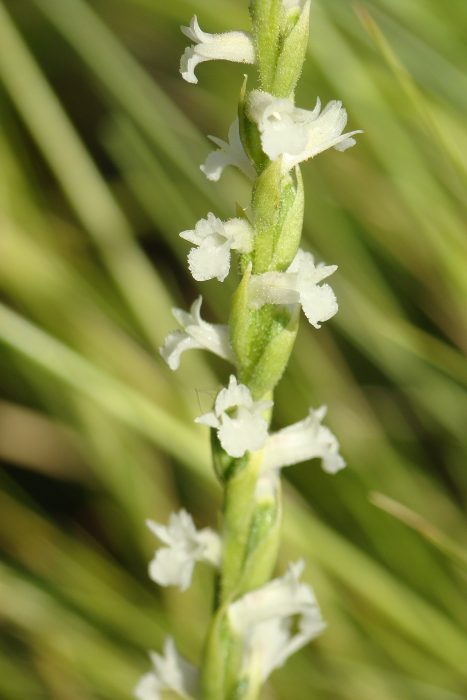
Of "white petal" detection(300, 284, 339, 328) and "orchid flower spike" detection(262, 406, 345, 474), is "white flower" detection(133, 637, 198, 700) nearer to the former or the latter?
"orchid flower spike" detection(262, 406, 345, 474)

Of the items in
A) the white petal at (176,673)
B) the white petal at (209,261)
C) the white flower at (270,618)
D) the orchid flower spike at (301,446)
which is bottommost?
the white flower at (270,618)

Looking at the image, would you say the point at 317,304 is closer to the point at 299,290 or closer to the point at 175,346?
the point at 299,290

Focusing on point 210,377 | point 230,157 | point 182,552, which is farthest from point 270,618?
point 210,377

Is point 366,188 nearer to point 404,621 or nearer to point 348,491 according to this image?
point 348,491

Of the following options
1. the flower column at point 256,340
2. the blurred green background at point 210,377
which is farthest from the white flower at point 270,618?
the blurred green background at point 210,377

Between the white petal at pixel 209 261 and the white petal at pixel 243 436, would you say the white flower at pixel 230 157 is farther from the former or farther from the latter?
the white petal at pixel 243 436

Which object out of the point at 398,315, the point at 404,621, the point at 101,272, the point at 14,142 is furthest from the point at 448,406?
the point at 14,142
